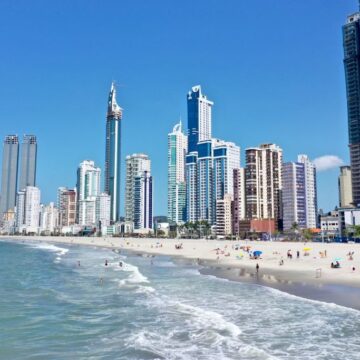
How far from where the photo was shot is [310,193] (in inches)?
7067

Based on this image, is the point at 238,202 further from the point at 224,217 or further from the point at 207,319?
the point at 207,319

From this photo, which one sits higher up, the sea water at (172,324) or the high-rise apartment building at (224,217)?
the high-rise apartment building at (224,217)

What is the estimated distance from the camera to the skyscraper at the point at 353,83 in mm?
167000

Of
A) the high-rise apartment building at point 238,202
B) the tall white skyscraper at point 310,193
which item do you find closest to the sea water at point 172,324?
the high-rise apartment building at point 238,202

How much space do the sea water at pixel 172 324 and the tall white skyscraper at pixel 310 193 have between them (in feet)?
484

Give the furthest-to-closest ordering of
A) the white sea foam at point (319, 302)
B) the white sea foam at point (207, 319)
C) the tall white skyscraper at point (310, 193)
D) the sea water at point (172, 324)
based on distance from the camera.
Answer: the tall white skyscraper at point (310, 193) → the white sea foam at point (319, 302) → the white sea foam at point (207, 319) → the sea water at point (172, 324)

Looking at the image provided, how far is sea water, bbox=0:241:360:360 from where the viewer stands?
1798cm

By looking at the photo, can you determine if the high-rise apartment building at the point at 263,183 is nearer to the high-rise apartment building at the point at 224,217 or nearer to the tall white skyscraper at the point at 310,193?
the high-rise apartment building at the point at 224,217

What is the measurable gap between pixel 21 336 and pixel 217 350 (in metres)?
9.79

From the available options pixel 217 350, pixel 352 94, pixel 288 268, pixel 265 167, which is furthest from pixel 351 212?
pixel 217 350

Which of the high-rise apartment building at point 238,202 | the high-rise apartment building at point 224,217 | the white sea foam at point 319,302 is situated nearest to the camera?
the white sea foam at point 319,302

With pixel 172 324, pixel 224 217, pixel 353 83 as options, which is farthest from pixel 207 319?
pixel 353 83

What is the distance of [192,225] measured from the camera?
192 metres

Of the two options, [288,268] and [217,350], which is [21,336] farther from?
[288,268]
